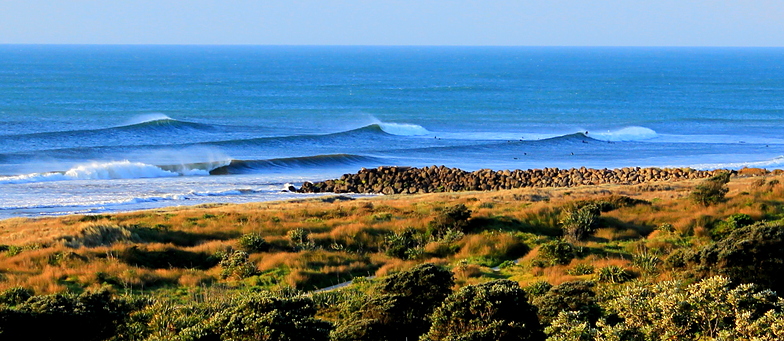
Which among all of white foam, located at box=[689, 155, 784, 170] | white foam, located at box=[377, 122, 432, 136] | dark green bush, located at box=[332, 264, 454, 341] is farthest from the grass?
white foam, located at box=[377, 122, 432, 136]

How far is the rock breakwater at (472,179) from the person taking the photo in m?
41.0

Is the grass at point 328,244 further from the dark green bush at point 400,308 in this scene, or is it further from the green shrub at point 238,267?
the dark green bush at point 400,308

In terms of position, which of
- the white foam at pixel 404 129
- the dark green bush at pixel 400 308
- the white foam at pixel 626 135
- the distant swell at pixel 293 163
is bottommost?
the distant swell at pixel 293 163

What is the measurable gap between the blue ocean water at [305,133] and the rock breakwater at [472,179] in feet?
13.8

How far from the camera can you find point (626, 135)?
68312 mm

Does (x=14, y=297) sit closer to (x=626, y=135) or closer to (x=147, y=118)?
(x=147, y=118)

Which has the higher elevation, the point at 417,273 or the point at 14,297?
the point at 417,273

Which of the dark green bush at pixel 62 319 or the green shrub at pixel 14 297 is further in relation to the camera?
the green shrub at pixel 14 297

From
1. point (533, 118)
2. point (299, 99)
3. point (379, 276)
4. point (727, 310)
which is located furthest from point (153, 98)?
point (727, 310)

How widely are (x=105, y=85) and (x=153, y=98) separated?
20.9m

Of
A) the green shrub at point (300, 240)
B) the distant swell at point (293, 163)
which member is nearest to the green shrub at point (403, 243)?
the green shrub at point (300, 240)

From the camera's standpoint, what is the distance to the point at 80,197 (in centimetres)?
3747

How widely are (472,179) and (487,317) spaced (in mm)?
33224

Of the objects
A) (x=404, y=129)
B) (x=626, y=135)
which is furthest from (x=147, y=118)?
(x=626, y=135)
